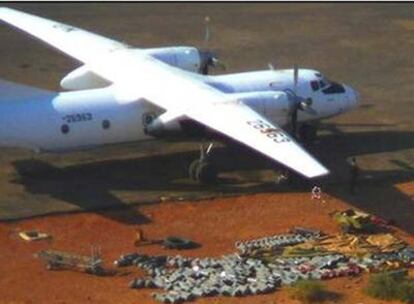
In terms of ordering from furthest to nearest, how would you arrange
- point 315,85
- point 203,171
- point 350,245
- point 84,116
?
point 315,85, point 84,116, point 203,171, point 350,245

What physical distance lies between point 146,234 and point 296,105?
8.66 m

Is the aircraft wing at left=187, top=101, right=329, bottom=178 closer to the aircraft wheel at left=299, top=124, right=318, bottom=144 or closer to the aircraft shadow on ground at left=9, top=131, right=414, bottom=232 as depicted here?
the aircraft shadow on ground at left=9, top=131, right=414, bottom=232

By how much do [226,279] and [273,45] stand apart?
1169 inches

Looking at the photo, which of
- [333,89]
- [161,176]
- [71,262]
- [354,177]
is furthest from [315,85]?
[71,262]

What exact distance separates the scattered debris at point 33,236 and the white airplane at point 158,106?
4477 mm

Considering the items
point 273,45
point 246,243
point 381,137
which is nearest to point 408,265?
point 246,243

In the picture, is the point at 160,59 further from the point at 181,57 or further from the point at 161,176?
the point at 161,176

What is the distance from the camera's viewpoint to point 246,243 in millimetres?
29250

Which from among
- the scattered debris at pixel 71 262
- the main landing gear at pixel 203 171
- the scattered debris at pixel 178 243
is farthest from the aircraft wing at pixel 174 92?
the scattered debris at pixel 71 262

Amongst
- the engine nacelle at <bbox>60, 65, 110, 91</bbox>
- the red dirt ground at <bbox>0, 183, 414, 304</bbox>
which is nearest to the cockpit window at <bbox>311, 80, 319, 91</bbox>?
the red dirt ground at <bbox>0, 183, 414, 304</bbox>

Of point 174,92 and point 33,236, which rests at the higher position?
point 174,92

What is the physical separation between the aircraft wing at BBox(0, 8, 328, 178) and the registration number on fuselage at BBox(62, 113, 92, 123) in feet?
4.66

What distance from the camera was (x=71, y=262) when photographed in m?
27.5

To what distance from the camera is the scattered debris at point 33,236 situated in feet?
96.6
